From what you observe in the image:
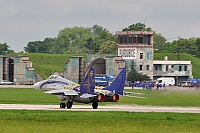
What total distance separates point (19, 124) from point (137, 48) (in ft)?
388

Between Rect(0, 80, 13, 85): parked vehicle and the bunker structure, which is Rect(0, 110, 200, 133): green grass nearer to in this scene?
Rect(0, 80, 13, 85): parked vehicle

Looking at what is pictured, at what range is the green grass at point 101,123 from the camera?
3925 cm

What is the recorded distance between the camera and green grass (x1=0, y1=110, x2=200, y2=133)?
1545 inches

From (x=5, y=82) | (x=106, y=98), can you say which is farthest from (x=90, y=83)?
(x=5, y=82)

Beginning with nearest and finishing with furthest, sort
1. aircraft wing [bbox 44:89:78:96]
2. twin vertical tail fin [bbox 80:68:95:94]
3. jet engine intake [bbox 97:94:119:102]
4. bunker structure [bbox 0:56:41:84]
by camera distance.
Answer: jet engine intake [bbox 97:94:119:102] < twin vertical tail fin [bbox 80:68:95:94] < aircraft wing [bbox 44:89:78:96] < bunker structure [bbox 0:56:41:84]

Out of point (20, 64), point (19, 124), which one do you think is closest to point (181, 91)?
point (19, 124)

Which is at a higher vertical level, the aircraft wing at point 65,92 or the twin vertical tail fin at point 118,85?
the twin vertical tail fin at point 118,85

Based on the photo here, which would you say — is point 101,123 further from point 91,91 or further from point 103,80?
point 103,80

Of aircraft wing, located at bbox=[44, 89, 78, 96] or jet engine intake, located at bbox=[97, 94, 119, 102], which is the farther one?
aircraft wing, located at bbox=[44, 89, 78, 96]

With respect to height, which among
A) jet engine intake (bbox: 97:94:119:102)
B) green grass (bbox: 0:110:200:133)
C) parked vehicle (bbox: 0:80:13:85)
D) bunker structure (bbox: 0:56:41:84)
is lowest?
green grass (bbox: 0:110:200:133)

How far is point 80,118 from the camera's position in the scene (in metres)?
Result: 47.3

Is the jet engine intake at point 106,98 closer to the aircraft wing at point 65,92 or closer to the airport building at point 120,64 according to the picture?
the aircraft wing at point 65,92

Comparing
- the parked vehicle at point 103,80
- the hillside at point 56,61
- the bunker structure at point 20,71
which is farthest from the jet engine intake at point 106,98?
the hillside at point 56,61

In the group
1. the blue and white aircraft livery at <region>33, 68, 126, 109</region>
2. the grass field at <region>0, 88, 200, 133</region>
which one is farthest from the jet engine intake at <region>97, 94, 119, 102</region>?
Answer: the grass field at <region>0, 88, 200, 133</region>
